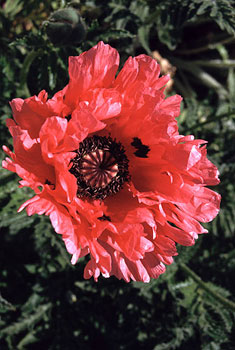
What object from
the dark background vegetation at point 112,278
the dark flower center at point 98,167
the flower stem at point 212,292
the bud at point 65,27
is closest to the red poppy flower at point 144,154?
the dark flower center at point 98,167

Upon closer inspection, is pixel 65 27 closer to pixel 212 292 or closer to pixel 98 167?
pixel 98 167

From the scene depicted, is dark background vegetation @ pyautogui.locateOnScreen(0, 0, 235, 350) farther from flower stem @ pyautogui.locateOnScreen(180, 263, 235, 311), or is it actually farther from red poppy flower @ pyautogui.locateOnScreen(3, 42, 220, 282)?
red poppy flower @ pyautogui.locateOnScreen(3, 42, 220, 282)

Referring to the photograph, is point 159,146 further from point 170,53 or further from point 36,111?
point 170,53

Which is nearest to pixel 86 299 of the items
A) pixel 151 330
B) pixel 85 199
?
pixel 151 330

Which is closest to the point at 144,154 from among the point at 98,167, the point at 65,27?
the point at 98,167

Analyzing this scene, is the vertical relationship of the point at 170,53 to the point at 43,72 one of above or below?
below

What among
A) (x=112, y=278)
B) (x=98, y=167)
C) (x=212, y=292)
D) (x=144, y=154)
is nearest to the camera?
(x=144, y=154)
